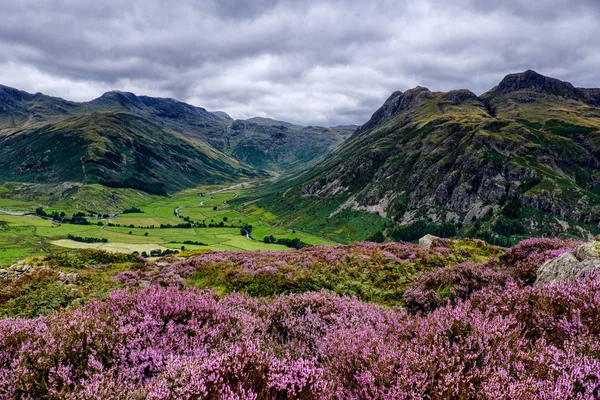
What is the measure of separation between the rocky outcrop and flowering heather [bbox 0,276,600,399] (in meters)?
1.47

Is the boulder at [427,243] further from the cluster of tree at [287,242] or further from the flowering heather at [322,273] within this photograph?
the cluster of tree at [287,242]

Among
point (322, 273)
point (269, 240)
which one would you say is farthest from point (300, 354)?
point (269, 240)

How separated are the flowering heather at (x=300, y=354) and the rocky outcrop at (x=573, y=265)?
147cm

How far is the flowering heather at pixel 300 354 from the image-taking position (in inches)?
165

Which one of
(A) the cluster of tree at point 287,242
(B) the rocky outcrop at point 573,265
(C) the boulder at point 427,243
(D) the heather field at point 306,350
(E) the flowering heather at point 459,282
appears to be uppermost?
(B) the rocky outcrop at point 573,265

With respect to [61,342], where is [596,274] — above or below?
above

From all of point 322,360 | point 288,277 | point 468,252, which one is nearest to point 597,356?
point 322,360

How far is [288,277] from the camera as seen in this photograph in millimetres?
14852

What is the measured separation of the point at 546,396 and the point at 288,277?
1174 centimetres

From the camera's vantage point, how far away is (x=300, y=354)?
21.4 feet

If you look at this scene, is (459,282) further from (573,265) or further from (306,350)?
(306,350)

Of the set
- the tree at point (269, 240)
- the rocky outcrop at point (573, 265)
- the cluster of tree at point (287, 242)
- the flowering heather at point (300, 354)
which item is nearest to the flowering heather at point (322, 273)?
the rocky outcrop at point (573, 265)

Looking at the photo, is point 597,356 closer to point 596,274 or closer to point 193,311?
point 596,274

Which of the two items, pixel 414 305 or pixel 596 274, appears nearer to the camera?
pixel 596 274
